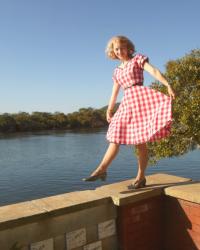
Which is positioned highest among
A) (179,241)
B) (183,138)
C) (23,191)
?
(183,138)

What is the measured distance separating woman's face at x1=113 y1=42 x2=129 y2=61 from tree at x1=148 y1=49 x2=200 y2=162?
293 inches

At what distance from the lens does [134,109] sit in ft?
15.4

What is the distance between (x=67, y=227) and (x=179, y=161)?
102ft

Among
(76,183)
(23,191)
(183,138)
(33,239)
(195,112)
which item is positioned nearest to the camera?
(33,239)

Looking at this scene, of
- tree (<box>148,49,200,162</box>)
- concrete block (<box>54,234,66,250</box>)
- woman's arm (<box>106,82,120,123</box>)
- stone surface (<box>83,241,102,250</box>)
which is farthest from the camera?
tree (<box>148,49,200,162</box>)

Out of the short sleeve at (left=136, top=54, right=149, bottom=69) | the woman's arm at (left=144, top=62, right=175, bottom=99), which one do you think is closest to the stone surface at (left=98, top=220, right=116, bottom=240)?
the woman's arm at (left=144, top=62, right=175, bottom=99)

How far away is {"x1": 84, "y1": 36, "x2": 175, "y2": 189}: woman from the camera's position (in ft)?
14.8

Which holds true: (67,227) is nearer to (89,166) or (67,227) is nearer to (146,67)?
(146,67)

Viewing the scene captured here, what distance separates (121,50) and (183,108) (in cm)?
801

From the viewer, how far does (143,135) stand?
15.0 feet

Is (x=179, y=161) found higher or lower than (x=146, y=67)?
lower

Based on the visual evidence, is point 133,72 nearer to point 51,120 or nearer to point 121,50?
point 121,50

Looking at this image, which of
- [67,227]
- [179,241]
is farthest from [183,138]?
[67,227]

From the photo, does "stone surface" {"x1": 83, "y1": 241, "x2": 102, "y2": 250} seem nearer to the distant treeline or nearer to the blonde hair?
the blonde hair
